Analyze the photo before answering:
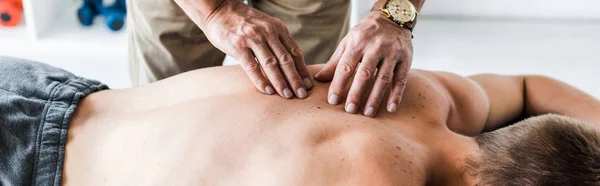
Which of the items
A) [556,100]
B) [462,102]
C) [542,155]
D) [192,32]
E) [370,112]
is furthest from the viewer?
[192,32]

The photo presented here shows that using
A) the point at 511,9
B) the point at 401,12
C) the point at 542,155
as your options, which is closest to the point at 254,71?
the point at 401,12

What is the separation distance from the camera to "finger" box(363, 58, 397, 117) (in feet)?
3.67

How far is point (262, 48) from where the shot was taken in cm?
120

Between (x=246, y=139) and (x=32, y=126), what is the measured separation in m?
0.35

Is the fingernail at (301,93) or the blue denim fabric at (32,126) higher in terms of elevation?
the fingernail at (301,93)

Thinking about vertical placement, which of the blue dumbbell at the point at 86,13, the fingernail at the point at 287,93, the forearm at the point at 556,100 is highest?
the fingernail at the point at 287,93

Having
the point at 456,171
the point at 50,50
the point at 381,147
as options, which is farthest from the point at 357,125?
the point at 50,50

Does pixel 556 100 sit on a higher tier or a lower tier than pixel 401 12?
lower

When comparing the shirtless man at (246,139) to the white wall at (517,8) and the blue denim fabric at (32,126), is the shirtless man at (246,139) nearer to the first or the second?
the blue denim fabric at (32,126)

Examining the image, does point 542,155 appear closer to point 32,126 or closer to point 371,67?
point 371,67

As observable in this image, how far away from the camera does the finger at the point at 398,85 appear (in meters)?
1.13

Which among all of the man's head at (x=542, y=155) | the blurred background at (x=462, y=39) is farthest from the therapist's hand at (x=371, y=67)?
the blurred background at (x=462, y=39)

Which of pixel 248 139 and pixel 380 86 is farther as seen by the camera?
pixel 380 86

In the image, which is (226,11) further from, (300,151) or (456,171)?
(456,171)
